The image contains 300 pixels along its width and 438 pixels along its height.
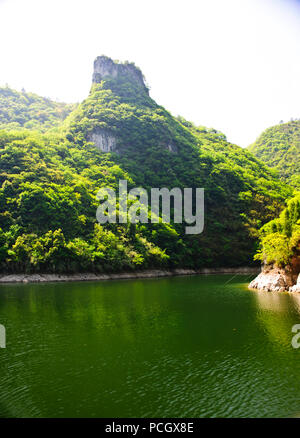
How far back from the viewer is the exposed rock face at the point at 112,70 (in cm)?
13825

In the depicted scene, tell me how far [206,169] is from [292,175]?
3396 centimetres

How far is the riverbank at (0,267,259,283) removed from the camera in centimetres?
5962

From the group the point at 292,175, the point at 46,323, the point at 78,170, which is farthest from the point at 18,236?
the point at 292,175

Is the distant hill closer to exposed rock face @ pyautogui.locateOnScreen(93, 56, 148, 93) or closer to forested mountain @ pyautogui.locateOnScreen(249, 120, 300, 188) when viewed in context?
exposed rock face @ pyautogui.locateOnScreen(93, 56, 148, 93)

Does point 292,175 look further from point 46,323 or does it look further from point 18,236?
point 46,323

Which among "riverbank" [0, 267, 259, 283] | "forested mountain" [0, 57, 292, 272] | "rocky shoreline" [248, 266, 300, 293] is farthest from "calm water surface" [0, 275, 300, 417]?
"forested mountain" [0, 57, 292, 272]

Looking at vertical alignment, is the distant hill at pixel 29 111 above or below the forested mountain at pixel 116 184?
above

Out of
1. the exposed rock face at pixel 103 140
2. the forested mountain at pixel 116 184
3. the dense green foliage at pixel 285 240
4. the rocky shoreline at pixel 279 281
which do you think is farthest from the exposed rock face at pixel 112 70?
the rocky shoreline at pixel 279 281

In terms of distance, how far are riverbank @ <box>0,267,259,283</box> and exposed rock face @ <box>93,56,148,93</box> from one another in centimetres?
8728

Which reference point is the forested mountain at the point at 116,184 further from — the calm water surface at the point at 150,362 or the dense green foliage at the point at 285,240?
the calm water surface at the point at 150,362

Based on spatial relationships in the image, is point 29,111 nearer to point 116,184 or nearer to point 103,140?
point 103,140

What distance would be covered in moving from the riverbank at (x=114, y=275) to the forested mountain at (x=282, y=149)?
45114 mm

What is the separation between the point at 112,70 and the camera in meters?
140

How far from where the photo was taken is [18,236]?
6431cm
